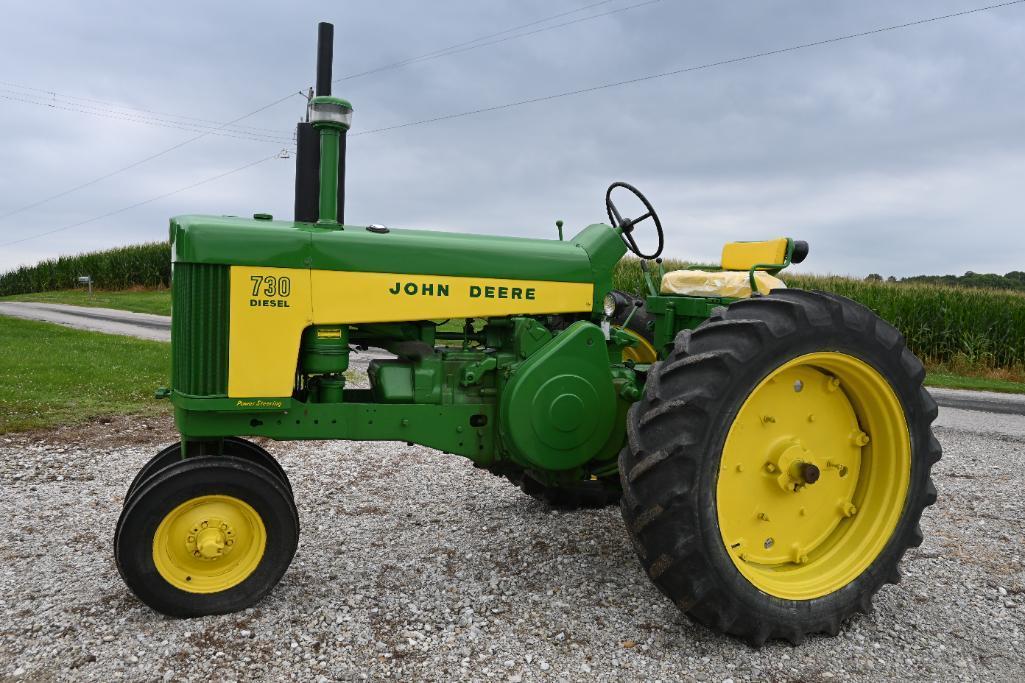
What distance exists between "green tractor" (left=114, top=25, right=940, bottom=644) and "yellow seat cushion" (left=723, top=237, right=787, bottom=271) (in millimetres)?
1388

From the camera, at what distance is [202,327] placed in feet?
10.9

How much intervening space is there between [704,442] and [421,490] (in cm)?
273

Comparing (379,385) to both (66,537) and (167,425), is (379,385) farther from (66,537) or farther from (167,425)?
(167,425)

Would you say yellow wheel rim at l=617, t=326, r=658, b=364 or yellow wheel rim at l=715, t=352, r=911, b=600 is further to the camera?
yellow wheel rim at l=617, t=326, r=658, b=364

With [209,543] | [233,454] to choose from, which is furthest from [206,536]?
[233,454]

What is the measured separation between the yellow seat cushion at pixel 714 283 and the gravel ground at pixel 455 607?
1.40 m

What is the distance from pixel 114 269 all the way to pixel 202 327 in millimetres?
38420

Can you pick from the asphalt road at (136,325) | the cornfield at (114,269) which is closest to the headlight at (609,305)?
the asphalt road at (136,325)

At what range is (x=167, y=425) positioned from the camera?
24.0 ft

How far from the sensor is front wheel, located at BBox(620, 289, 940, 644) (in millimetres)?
3047

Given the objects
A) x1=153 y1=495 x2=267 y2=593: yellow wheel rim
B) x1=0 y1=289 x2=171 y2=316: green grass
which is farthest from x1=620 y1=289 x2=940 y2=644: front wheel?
x1=0 y1=289 x2=171 y2=316: green grass

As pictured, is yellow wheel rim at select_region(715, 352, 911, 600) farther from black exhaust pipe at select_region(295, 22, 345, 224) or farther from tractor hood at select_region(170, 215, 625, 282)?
black exhaust pipe at select_region(295, 22, 345, 224)

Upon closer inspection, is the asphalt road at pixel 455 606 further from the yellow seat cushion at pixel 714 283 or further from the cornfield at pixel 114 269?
the cornfield at pixel 114 269

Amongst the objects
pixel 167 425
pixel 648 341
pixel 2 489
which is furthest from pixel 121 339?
pixel 648 341
